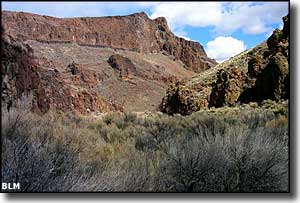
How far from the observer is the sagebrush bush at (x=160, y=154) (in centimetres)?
429

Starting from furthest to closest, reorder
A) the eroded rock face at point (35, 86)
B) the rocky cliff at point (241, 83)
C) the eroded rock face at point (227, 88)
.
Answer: the eroded rock face at point (227, 88) → the rocky cliff at point (241, 83) → the eroded rock face at point (35, 86)

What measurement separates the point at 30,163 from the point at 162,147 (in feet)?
4.09

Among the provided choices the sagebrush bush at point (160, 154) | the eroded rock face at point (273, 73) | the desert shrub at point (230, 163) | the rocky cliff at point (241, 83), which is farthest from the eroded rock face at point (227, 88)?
the desert shrub at point (230, 163)

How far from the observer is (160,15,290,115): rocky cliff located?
4846 mm

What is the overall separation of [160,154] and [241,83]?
174cm

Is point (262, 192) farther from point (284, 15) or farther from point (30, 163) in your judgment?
point (30, 163)

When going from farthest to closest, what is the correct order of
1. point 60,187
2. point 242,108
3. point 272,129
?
point 242,108 < point 272,129 < point 60,187

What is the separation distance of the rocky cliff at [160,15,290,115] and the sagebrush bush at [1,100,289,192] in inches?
8.7

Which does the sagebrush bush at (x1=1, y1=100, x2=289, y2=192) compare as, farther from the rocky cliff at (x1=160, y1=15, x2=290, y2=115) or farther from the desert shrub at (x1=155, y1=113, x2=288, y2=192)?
the rocky cliff at (x1=160, y1=15, x2=290, y2=115)

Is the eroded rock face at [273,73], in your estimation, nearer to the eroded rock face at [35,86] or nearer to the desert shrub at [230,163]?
the desert shrub at [230,163]

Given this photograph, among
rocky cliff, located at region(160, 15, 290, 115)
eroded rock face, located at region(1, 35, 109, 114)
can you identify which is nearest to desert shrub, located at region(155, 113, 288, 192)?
rocky cliff, located at region(160, 15, 290, 115)

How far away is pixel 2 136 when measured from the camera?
434 cm

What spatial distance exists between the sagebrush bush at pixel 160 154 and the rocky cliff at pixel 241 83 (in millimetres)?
221

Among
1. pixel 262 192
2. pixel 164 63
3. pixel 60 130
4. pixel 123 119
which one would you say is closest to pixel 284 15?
pixel 262 192
